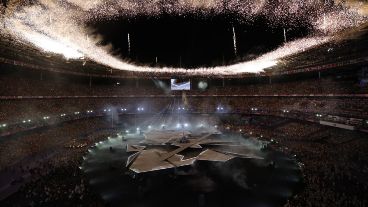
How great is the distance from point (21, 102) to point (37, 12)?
26149mm

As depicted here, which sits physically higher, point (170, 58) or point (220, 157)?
point (170, 58)

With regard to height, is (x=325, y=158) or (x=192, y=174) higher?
(x=325, y=158)

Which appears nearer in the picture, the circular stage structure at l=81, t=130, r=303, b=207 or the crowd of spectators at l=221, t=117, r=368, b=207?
the crowd of spectators at l=221, t=117, r=368, b=207

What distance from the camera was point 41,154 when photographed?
2412cm

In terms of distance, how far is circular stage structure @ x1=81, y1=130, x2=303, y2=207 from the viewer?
1561 cm

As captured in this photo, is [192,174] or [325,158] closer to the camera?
[192,174]

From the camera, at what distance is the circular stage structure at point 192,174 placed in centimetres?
1561

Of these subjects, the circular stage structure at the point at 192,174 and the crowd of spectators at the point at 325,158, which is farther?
the circular stage structure at the point at 192,174

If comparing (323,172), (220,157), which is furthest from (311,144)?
(220,157)

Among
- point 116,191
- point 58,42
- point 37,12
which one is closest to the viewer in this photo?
point 37,12

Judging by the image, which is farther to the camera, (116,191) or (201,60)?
(201,60)

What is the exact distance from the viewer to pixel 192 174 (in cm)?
1956

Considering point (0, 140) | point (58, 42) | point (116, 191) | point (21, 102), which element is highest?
point (58, 42)

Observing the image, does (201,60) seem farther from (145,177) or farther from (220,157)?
(145,177)
